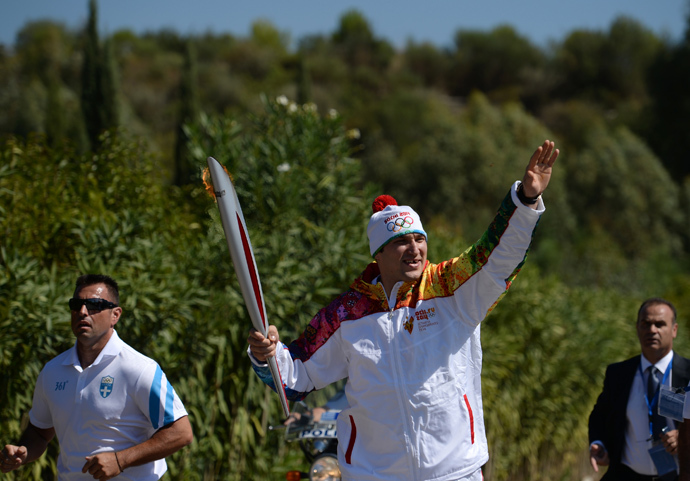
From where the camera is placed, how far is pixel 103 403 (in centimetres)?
286

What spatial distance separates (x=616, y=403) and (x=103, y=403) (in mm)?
2638

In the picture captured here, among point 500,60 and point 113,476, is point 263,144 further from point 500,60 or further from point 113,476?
point 500,60

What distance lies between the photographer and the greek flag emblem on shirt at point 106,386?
9.41 feet

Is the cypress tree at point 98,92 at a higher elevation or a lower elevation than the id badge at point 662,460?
higher

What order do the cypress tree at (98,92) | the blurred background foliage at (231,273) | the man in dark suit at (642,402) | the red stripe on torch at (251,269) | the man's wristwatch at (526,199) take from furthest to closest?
1. the cypress tree at (98,92)
2. the blurred background foliage at (231,273)
3. the man in dark suit at (642,402)
4. the red stripe on torch at (251,269)
5. the man's wristwatch at (526,199)

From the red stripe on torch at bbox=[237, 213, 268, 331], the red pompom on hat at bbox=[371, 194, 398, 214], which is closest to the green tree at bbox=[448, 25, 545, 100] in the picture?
the red pompom on hat at bbox=[371, 194, 398, 214]

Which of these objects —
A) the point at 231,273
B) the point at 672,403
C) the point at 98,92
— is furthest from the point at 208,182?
the point at 98,92

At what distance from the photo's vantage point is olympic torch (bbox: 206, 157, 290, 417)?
2.49 meters

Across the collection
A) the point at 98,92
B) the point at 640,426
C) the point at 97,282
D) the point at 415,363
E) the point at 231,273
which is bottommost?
the point at 640,426

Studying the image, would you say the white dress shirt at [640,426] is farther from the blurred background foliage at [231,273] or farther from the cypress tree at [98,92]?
the cypress tree at [98,92]

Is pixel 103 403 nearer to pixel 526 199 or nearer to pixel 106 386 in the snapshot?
pixel 106 386

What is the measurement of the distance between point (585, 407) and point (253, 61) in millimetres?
44841

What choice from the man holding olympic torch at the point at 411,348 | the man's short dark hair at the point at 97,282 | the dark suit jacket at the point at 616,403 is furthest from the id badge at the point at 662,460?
the man's short dark hair at the point at 97,282

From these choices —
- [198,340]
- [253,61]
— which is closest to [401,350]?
[198,340]
